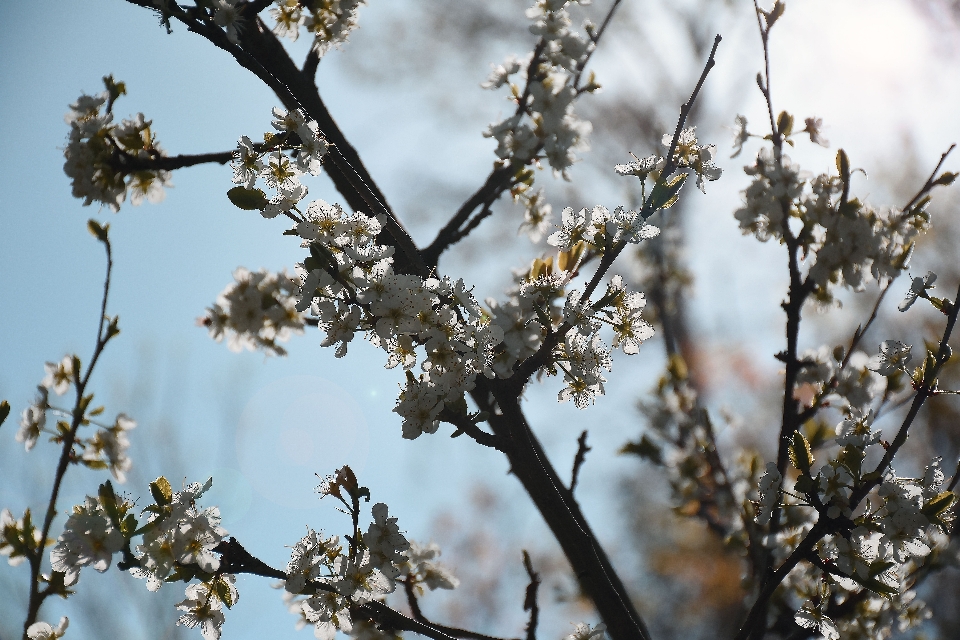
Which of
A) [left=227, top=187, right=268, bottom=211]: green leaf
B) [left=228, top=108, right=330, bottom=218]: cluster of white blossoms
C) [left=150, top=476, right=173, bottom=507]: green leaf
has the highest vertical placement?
[left=228, top=108, right=330, bottom=218]: cluster of white blossoms

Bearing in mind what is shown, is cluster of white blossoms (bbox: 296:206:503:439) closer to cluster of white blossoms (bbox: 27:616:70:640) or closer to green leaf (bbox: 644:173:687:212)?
green leaf (bbox: 644:173:687:212)

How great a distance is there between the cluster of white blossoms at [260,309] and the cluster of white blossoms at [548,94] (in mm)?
1019

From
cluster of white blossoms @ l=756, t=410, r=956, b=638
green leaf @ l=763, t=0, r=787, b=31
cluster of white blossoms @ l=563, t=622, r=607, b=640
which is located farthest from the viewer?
green leaf @ l=763, t=0, r=787, b=31

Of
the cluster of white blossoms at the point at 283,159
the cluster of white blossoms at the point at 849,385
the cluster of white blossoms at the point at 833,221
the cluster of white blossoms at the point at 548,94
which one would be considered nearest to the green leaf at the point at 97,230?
the cluster of white blossoms at the point at 283,159

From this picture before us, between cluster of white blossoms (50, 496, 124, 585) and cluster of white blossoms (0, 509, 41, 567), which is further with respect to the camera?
cluster of white blossoms (0, 509, 41, 567)

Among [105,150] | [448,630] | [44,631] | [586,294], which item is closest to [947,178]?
[586,294]

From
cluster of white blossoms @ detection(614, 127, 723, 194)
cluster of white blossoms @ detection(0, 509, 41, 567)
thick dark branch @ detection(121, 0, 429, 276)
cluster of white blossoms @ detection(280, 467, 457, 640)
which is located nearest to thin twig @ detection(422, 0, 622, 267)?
thick dark branch @ detection(121, 0, 429, 276)

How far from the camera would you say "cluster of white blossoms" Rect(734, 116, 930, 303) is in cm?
153

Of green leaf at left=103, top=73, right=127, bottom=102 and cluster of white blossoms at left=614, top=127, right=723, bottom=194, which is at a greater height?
green leaf at left=103, top=73, right=127, bottom=102

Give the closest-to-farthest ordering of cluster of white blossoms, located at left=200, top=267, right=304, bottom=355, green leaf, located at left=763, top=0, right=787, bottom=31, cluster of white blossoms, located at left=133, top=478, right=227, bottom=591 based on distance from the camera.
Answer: cluster of white blossoms, located at left=133, top=478, right=227, bottom=591 < green leaf, located at left=763, top=0, right=787, bottom=31 < cluster of white blossoms, located at left=200, top=267, right=304, bottom=355

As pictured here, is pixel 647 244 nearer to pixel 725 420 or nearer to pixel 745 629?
pixel 725 420

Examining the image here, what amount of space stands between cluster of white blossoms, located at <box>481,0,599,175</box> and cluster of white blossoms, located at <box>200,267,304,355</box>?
102 centimetres

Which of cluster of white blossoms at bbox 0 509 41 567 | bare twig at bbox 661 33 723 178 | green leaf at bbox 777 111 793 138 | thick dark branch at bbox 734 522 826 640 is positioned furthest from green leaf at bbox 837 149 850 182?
cluster of white blossoms at bbox 0 509 41 567

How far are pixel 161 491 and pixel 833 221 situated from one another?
1720 mm
